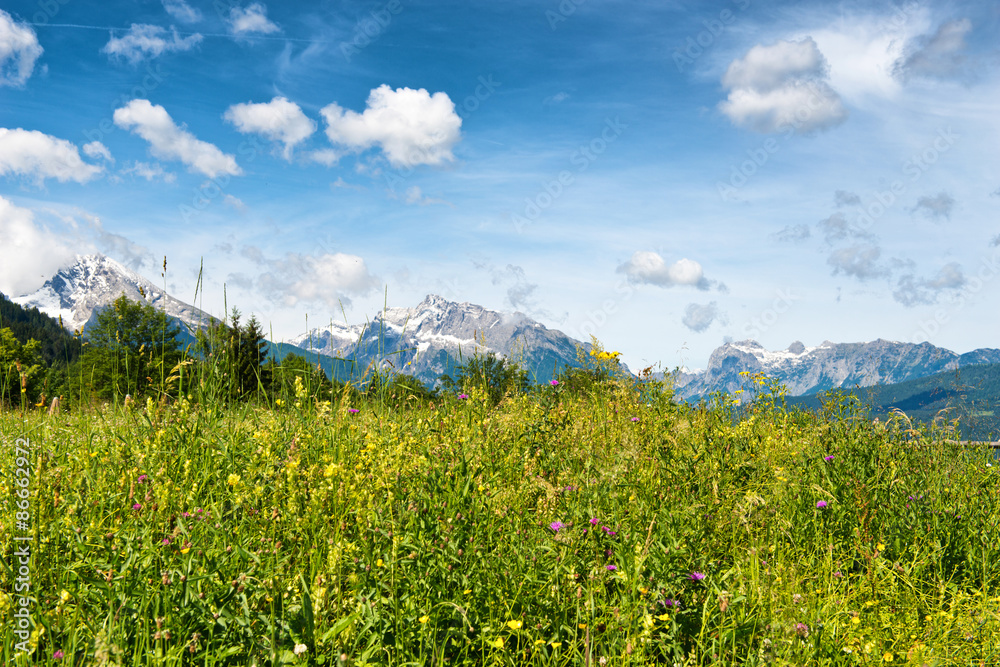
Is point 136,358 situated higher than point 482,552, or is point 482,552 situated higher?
point 136,358

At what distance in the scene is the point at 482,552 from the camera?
2375mm

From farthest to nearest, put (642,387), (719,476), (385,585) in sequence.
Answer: (642,387)
(719,476)
(385,585)

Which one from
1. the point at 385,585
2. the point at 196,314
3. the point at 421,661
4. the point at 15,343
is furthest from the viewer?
the point at 15,343

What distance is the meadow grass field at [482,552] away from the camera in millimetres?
1990

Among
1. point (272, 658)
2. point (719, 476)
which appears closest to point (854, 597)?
point (719, 476)

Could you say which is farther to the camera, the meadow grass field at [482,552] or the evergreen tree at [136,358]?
the evergreen tree at [136,358]

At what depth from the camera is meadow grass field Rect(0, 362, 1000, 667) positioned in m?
1.99

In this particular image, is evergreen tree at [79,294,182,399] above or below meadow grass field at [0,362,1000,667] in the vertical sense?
above

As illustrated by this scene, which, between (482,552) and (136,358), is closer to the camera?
(482,552)

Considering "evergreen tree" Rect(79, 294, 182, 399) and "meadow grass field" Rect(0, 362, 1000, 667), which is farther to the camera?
"evergreen tree" Rect(79, 294, 182, 399)

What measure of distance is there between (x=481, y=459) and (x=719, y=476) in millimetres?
1509

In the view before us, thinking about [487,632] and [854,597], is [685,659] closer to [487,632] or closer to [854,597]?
[487,632]

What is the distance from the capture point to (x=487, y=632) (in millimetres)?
2162

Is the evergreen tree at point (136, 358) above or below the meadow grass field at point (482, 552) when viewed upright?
above
